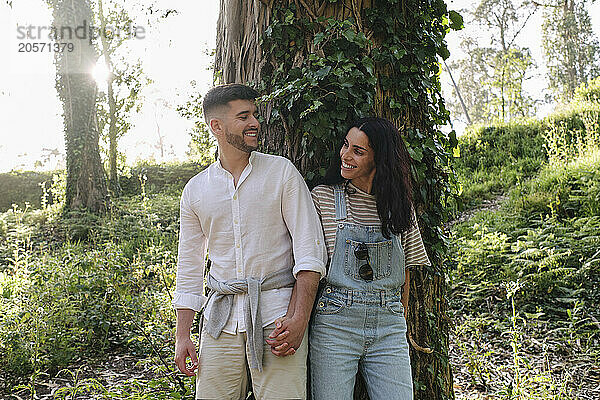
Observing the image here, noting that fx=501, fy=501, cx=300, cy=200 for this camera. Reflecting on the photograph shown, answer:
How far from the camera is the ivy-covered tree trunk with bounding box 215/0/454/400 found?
2336 mm

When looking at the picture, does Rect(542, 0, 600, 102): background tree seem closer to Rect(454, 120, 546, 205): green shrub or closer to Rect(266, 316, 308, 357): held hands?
Rect(454, 120, 546, 205): green shrub

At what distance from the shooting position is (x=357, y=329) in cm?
197

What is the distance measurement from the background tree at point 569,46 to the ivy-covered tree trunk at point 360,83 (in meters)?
21.1

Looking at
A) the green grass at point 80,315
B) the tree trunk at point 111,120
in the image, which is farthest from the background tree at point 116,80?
the green grass at point 80,315

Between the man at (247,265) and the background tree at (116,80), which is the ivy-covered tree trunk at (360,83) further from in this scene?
the background tree at (116,80)

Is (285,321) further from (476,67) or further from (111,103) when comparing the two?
(476,67)

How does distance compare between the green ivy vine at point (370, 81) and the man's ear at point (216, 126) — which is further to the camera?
the green ivy vine at point (370, 81)

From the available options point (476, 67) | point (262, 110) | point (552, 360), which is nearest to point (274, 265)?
point (262, 110)

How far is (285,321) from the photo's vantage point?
1.87m

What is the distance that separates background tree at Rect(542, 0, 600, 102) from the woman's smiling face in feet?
71.6

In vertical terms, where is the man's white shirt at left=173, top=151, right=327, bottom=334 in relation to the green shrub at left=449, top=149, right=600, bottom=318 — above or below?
above

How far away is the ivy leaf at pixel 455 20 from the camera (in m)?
2.76

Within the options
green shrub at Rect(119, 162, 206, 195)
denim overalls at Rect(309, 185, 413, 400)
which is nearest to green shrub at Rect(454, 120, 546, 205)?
green shrub at Rect(119, 162, 206, 195)

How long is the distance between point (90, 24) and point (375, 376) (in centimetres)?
993
